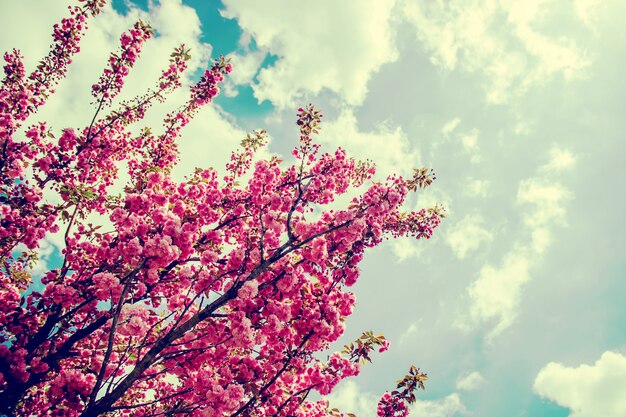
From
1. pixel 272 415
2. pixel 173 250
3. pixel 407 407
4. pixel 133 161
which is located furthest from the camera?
pixel 133 161

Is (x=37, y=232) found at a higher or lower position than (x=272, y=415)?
higher

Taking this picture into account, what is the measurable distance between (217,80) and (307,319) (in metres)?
8.01

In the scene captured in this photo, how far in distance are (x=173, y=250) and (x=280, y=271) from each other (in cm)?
221

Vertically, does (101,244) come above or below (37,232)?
below

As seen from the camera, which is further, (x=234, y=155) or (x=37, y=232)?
(x=234, y=155)

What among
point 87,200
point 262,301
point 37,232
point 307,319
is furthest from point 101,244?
point 307,319

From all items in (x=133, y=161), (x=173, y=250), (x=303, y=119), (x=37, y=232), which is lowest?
(x=173, y=250)

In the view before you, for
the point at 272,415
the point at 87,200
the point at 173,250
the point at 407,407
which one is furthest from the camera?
the point at 87,200

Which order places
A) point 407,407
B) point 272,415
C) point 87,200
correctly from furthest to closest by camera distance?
point 87,200
point 407,407
point 272,415

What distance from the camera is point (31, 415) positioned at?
8.52 meters

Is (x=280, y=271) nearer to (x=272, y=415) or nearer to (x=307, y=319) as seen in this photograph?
(x=307, y=319)

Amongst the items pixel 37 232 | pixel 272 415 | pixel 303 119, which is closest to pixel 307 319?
pixel 272 415

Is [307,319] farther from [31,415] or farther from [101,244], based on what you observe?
[31,415]

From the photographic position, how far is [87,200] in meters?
8.33
